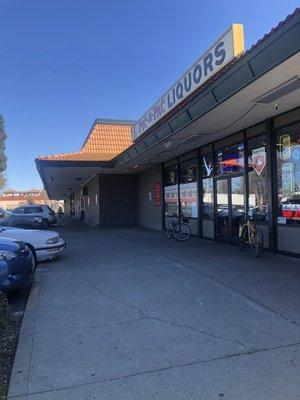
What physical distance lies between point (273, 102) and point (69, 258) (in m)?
6.05

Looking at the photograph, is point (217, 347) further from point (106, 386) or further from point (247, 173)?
point (247, 173)

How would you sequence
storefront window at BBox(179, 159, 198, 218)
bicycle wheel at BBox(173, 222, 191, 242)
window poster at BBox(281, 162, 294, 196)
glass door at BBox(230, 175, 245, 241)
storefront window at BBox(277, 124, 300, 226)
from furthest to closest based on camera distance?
1. storefront window at BBox(179, 159, 198, 218)
2. bicycle wheel at BBox(173, 222, 191, 242)
3. glass door at BBox(230, 175, 245, 241)
4. window poster at BBox(281, 162, 294, 196)
5. storefront window at BBox(277, 124, 300, 226)

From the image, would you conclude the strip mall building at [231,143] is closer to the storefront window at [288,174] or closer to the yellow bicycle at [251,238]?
the storefront window at [288,174]

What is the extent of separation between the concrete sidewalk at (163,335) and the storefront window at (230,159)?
12.5 feet

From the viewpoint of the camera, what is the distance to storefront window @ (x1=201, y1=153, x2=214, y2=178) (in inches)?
523

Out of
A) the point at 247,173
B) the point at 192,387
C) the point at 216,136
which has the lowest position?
the point at 192,387

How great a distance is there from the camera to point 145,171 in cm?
2127

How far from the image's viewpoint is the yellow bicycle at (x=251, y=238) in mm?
9505

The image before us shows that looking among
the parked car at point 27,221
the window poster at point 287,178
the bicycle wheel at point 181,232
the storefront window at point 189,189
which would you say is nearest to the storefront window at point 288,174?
the window poster at point 287,178

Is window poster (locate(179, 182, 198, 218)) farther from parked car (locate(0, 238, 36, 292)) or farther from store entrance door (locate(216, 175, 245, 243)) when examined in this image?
parked car (locate(0, 238, 36, 292))

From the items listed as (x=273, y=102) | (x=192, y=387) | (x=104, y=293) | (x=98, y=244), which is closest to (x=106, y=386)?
(x=192, y=387)

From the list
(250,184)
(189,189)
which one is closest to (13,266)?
(250,184)

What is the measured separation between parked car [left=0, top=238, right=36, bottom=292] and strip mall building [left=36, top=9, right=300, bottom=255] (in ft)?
15.1

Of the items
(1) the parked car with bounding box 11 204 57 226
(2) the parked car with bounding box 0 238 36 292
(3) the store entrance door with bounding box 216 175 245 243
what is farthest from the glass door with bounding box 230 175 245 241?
(1) the parked car with bounding box 11 204 57 226
